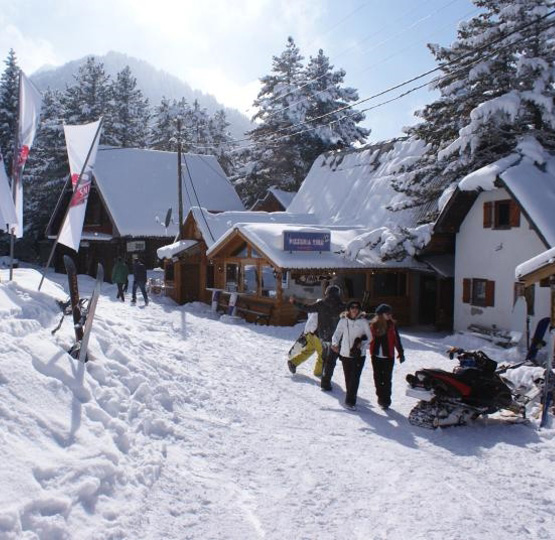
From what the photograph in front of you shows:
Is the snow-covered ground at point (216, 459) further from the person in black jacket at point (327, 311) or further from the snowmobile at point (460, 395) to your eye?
the person in black jacket at point (327, 311)

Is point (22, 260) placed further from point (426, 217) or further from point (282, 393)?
point (282, 393)

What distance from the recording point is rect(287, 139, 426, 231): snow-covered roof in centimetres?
2358

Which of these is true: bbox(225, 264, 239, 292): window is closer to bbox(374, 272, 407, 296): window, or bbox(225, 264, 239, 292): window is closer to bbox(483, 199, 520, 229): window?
bbox(374, 272, 407, 296): window

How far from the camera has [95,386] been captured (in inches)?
237

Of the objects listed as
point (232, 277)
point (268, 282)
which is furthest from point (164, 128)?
point (268, 282)

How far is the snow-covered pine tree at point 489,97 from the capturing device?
15859 mm

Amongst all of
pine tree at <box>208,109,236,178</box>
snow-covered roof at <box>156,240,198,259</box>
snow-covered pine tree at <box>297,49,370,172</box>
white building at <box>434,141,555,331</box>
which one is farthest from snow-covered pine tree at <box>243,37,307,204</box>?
white building at <box>434,141,555,331</box>

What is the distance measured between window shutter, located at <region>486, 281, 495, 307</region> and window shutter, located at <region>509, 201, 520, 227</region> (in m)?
1.89

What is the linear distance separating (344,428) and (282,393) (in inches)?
72.5

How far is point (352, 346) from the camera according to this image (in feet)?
27.0

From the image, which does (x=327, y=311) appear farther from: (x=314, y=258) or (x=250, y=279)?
(x=250, y=279)

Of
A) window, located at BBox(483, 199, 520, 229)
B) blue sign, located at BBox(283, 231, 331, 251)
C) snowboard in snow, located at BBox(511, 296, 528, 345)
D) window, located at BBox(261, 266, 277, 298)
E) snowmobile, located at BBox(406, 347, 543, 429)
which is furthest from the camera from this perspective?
window, located at BBox(261, 266, 277, 298)

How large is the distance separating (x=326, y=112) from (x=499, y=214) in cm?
2787

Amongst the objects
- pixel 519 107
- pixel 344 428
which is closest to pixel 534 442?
pixel 344 428
